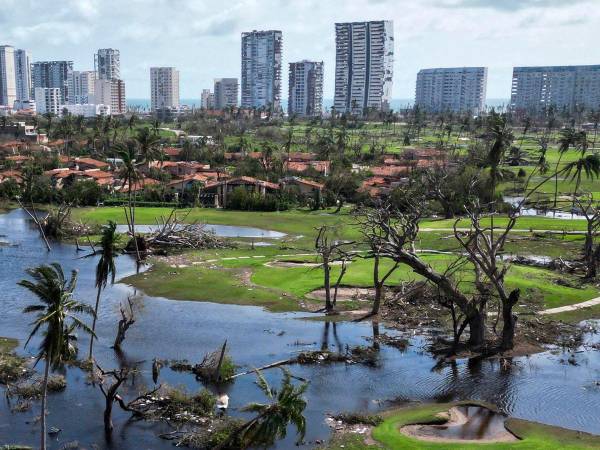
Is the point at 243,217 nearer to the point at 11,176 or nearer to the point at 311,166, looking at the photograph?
the point at 311,166

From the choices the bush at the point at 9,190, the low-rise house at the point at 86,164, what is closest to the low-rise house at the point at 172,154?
the low-rise house at the point at 86,164

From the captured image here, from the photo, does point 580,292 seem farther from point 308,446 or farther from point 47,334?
point 47,334

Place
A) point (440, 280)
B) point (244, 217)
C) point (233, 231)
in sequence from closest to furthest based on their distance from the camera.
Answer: point (440, 280) → point (233, 231) → point (244, 217)

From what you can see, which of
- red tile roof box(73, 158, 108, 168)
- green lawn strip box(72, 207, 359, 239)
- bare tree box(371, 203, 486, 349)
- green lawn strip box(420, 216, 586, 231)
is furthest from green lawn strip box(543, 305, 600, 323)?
red tile roof box(73, 158, 108, 168)

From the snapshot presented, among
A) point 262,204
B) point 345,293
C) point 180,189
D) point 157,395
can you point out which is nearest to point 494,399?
point 157,395

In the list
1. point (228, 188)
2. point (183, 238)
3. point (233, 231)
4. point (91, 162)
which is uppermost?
point (91, 162)

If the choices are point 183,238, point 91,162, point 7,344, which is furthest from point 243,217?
point 7,344
